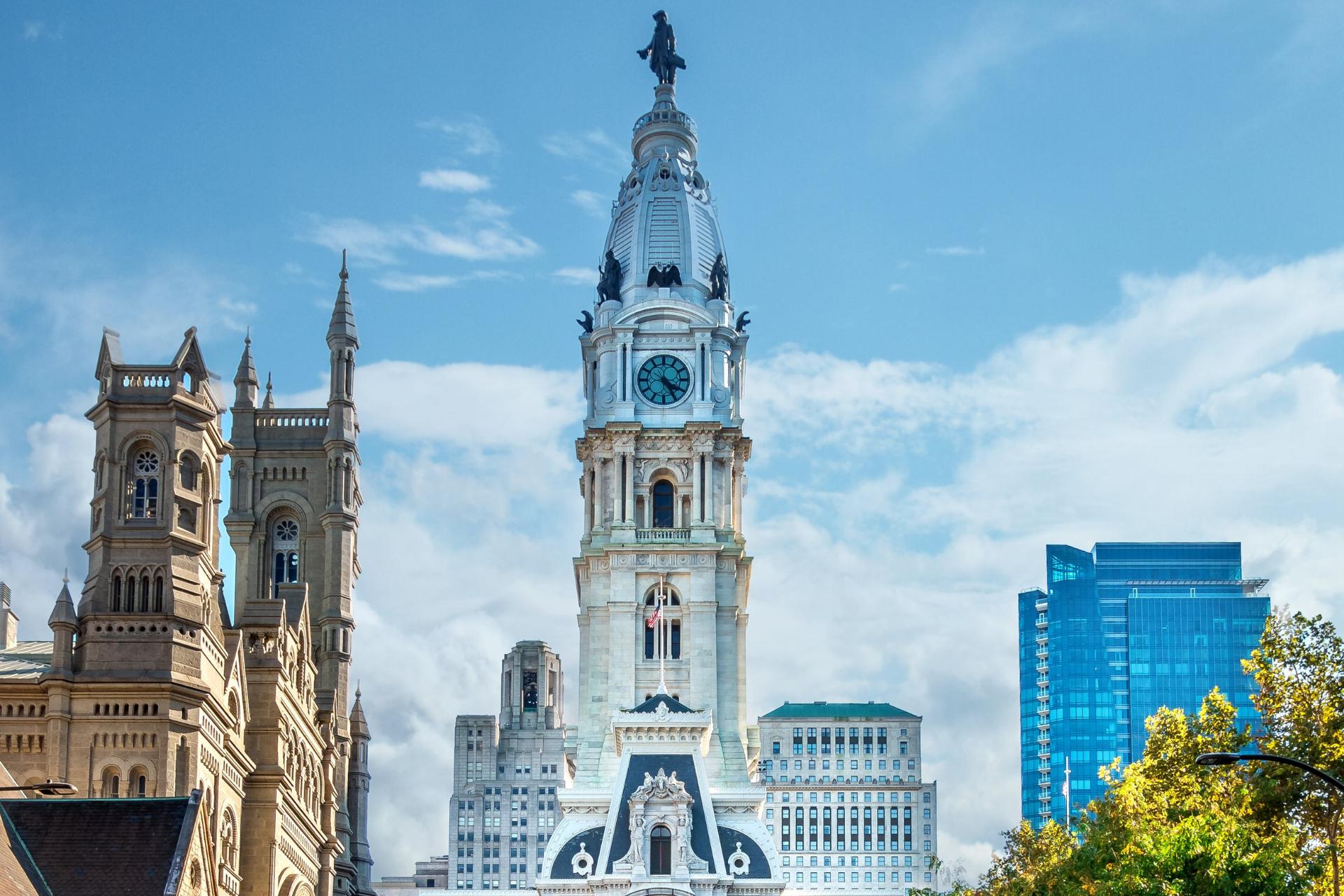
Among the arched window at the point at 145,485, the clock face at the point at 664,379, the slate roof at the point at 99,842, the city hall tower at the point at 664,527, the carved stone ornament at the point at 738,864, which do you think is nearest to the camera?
the slate roof at the point at 99,842

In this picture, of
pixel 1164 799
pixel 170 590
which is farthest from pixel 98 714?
pixel 1164 799

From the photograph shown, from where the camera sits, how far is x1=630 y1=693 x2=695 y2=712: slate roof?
14762 cm

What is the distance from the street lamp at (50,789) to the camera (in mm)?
53631

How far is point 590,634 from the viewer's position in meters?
165

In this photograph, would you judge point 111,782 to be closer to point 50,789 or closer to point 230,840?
point 230,840

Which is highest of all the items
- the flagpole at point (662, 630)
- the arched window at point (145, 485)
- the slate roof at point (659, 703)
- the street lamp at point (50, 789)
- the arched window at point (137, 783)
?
the flagpole at point (662, 630)

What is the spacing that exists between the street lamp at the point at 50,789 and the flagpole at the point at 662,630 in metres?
94.4

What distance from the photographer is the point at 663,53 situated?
184 meters

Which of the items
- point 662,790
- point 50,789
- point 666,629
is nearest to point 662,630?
point 666,629

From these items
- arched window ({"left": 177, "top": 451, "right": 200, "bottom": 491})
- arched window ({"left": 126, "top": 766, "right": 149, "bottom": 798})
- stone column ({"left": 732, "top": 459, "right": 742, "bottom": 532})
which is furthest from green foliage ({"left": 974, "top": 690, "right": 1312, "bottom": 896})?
stone column ({"left": 732, "top": 459, "right": 742, "bottom": 532})

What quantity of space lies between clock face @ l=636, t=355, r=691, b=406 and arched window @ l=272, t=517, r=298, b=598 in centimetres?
6624

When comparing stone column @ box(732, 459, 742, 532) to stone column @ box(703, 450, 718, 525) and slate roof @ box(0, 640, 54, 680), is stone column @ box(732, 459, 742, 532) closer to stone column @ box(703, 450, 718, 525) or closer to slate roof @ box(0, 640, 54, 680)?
stone column @ box(703, 450, 718, 525)

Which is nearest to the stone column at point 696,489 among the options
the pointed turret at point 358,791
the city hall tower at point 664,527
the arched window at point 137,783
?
the city hall tower at point 664,527

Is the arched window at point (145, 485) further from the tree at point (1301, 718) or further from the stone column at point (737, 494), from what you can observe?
the stone column at point (737, 494)
